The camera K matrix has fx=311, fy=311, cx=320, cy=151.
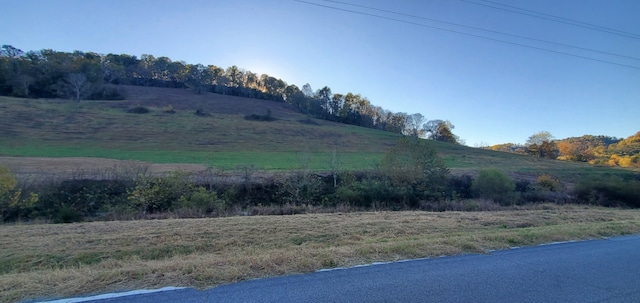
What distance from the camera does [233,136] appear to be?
198 ft

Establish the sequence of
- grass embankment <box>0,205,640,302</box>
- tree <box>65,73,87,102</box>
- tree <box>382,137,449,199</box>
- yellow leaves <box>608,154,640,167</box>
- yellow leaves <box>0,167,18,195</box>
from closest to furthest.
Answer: grass embankment <box>0,205,640,302</box>
yellow leaves <box>0,167,18,195</box>
tree <box>382,137,449,199</box>
yellow leaves <box>608,154,640,167</box>
tree <box>65,73,87,102</box>

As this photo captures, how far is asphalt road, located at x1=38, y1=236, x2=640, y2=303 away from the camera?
422 centimetres

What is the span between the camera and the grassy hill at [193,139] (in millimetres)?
39906

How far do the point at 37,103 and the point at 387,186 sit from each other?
3164 inches

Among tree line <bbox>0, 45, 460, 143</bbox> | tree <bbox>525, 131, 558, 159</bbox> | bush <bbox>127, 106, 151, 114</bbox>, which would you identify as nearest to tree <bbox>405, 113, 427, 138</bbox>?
tree line <bbox>0, 45, 460, 143</bbox>

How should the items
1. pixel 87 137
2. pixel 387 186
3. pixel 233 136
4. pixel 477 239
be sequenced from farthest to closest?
pixel 233 136
pixel 87 137
pixel 387 186
pixel 477 239

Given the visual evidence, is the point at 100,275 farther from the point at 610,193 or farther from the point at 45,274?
the point at 610,193

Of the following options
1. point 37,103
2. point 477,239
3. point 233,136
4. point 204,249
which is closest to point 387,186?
point 477,239

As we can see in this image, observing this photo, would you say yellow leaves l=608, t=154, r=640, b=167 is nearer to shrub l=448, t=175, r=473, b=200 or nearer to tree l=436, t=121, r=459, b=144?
tree l=436, t=121, r=459, b=144

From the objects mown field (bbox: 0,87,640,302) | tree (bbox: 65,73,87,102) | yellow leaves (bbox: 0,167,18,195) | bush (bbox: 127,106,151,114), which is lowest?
yellow leaves (bbox: 0,167,18,195)

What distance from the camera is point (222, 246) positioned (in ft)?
26.0

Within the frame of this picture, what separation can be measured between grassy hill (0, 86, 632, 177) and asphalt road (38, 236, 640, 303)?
24093 millimetres

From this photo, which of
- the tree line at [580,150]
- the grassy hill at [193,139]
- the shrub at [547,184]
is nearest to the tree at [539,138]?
the tree line at [580,150]

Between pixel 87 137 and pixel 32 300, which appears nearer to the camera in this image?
pixel 32 300
